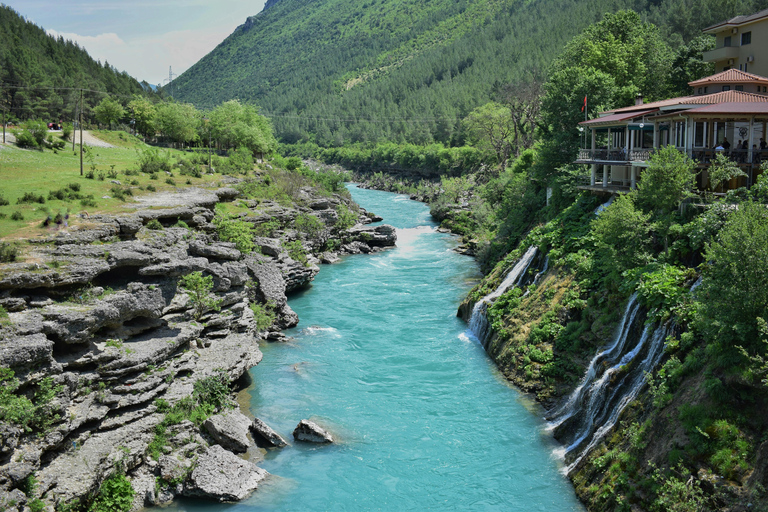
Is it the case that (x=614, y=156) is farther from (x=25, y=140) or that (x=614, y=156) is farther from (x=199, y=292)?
(x=25, y=140)

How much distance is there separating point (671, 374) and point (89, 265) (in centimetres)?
2443

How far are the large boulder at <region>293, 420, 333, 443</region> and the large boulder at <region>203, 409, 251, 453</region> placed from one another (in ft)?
7.25

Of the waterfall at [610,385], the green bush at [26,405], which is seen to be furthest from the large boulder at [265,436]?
the waterfall at [610,385]

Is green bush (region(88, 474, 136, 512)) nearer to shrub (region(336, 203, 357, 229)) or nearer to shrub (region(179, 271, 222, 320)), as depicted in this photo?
shrub (region(179, 271, 222, 320))

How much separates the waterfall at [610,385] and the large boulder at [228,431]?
1336 cm

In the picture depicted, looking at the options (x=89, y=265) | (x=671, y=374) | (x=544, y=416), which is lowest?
(x=544, y=416)

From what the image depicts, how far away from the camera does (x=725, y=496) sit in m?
15.8

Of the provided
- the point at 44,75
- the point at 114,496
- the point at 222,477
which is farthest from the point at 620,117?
the point at 44,75

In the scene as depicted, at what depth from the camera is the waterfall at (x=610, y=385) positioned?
21797 mm

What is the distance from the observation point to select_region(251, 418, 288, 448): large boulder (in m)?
25.6

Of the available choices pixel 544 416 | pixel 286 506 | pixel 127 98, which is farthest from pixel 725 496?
pixel 127 98

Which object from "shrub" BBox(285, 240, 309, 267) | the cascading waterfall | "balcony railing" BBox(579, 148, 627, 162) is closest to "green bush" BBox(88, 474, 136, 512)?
the cascading waterfall

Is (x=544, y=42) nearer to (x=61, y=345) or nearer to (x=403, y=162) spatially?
(x=403, y=162)

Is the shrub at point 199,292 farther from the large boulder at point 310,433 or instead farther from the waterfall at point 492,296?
the waterfall at point 492,296
